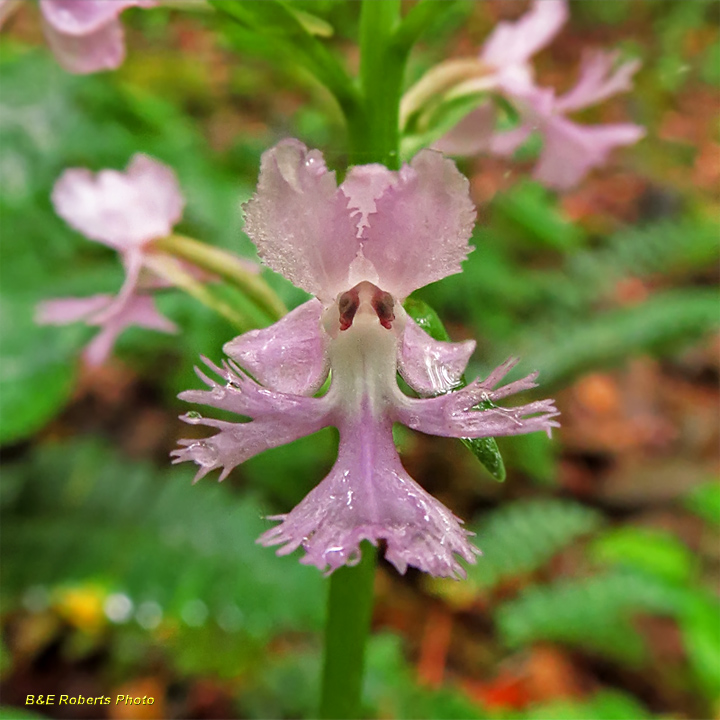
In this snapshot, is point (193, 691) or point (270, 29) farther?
point (193, 691)

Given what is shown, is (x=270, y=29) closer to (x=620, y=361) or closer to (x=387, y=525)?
(x=387, y=525)

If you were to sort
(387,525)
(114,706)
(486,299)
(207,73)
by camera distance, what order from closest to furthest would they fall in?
(387,525) → (114,706) → (486,299) → (207,73)

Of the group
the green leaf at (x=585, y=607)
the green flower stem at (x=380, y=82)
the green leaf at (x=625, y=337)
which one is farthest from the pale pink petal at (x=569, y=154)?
the green leaf at (x=625, y=337)

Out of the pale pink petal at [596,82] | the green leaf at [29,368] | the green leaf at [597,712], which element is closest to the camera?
the pale pink petal at [596,82]

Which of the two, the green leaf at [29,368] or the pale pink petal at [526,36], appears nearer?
the pale pink petal at [526,36]

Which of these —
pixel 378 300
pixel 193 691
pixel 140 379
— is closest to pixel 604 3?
pixel 140 379

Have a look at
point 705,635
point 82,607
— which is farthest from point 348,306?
point 82,607

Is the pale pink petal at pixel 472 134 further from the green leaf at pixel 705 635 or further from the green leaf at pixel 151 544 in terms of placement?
the green leaf at pixel 705 635
